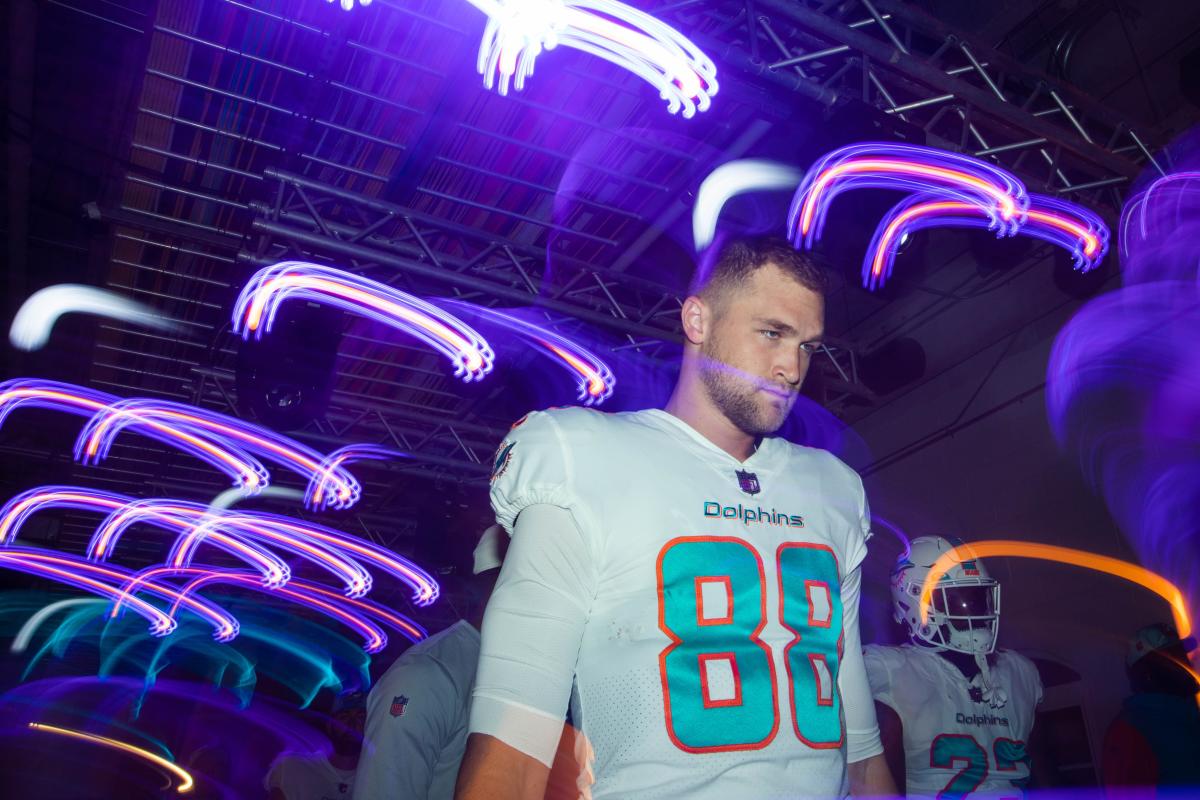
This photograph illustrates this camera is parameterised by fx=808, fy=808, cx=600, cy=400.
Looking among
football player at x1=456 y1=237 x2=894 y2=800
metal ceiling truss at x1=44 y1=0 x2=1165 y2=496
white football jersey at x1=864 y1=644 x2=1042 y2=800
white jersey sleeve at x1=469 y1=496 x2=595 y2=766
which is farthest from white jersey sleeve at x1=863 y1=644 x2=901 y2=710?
metal ceiling truss at x1=44 y1=0 x2=1165 y2=496

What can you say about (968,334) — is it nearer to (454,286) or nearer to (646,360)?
(646,360)

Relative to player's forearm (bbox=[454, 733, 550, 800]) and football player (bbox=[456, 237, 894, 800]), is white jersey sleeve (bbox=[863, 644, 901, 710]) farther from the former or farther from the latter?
player's forearm (bbox=[454, 733, 550, 800])

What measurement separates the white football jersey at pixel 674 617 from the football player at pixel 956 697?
2.17 metres

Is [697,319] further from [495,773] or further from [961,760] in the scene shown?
[961,760]

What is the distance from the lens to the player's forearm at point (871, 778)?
7.48 feet

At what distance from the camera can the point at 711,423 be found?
231 cm

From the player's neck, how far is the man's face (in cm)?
3

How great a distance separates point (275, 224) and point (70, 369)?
21.0 feet

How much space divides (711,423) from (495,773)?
111 centimetres

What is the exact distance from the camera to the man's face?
222 centimetres

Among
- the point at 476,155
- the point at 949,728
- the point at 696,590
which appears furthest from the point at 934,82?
the point at 696,590

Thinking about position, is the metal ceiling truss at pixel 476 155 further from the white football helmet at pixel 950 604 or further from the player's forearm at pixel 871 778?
the player's forearm at pixel 871 778

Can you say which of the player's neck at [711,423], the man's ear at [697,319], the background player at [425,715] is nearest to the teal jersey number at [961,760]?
the background player at [425,715]

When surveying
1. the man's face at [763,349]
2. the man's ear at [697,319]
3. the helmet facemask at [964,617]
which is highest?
the man's ear at [697,319]
